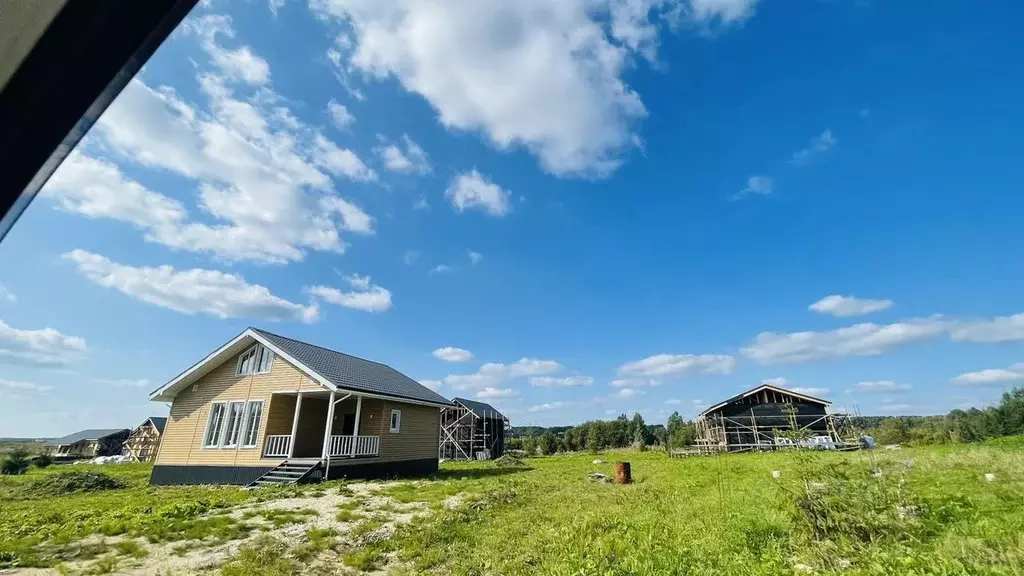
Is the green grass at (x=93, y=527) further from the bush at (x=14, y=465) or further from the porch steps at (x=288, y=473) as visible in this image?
the bush at (x=14, y=465)

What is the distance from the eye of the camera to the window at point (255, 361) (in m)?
19.1

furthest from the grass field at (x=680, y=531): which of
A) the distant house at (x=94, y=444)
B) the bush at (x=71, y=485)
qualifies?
the distant house at (x=94, y=444)

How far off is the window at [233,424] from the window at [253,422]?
0.32 metres

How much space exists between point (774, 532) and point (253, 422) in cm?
1855

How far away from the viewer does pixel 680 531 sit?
7.24 meters

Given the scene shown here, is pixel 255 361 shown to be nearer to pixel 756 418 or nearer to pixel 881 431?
pixel 756 418

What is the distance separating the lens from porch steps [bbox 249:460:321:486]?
1573cm

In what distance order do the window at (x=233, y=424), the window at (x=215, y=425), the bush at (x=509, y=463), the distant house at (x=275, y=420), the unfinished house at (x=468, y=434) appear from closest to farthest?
the distant house at (x=275, y=420) → the window at (x=233, y=424) → the window at (x=215, y=425) → the bush at (x=509, y=463) → the unfinished house at (x=468, y=434)

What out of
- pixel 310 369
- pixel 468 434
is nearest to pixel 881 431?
pixel 468 434

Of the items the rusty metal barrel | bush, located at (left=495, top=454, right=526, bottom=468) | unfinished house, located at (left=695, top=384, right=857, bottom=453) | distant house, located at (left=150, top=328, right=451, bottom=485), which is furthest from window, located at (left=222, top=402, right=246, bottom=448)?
unfinished house, located at (left=695, top=384, right=857, bottom=453)

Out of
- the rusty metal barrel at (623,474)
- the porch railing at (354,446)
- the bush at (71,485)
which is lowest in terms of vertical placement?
the bush at (71,485)

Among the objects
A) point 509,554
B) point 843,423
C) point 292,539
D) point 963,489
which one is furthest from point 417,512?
point 843,423

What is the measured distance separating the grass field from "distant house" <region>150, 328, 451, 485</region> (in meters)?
6.00

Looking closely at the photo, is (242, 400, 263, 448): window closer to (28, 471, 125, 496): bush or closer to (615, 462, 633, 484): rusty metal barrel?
(28, 471, 125, 496): bush
